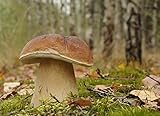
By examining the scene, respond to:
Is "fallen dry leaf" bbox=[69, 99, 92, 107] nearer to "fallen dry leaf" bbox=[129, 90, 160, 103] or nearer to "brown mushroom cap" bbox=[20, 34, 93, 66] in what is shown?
"brown mushroom cap" bbox=[20, 34, 93, 66]

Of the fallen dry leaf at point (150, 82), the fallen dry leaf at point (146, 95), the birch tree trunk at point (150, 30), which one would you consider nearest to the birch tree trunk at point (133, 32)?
the fallen dry leaf at point (150, 82)

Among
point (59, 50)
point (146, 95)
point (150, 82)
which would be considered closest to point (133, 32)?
point (150, 82)

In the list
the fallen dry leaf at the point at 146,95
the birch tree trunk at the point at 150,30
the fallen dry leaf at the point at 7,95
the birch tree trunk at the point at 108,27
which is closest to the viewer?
the fallen dry leaf at the point at 146,95

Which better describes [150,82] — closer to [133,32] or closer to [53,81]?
[53,81]

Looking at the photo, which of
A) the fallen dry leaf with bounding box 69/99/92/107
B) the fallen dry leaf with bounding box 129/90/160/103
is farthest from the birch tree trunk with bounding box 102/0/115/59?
the fallen dry leaf with bounding box 69/99/92/107

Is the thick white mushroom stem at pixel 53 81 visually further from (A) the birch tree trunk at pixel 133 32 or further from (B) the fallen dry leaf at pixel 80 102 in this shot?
(A) the birch tree trunk at pixel 133 32

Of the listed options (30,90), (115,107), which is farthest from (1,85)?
(115,107)
